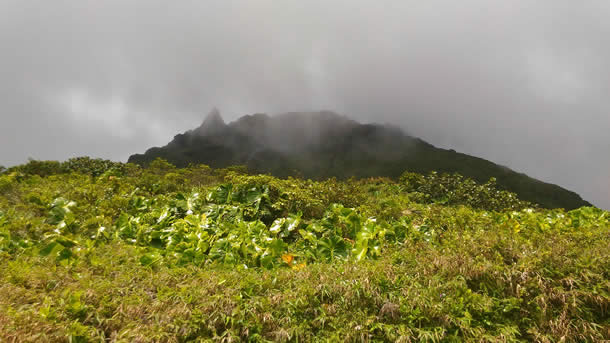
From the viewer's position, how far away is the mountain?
27.1 meters

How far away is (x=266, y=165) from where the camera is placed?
127 ft

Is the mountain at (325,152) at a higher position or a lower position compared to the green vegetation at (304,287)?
higher

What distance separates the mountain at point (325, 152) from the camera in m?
27.1

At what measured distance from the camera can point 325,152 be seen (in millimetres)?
43375

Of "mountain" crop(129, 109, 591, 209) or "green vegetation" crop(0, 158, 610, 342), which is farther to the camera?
"mountain" crop(129, 109, 591, 209)

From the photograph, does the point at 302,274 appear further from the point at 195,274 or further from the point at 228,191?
the point at 228,191

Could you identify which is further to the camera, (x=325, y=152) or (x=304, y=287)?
(x=325, y=152)

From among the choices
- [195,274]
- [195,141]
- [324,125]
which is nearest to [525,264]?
[195,274]

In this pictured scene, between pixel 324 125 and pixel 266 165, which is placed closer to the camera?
pixel 266 165

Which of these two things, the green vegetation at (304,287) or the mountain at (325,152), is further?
the mountain at (325,152)

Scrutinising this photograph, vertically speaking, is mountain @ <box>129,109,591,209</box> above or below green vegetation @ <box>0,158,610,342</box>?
above

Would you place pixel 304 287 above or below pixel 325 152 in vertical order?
below

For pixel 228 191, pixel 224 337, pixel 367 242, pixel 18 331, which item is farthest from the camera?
pixel 228 191

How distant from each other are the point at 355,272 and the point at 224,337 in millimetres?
1471
